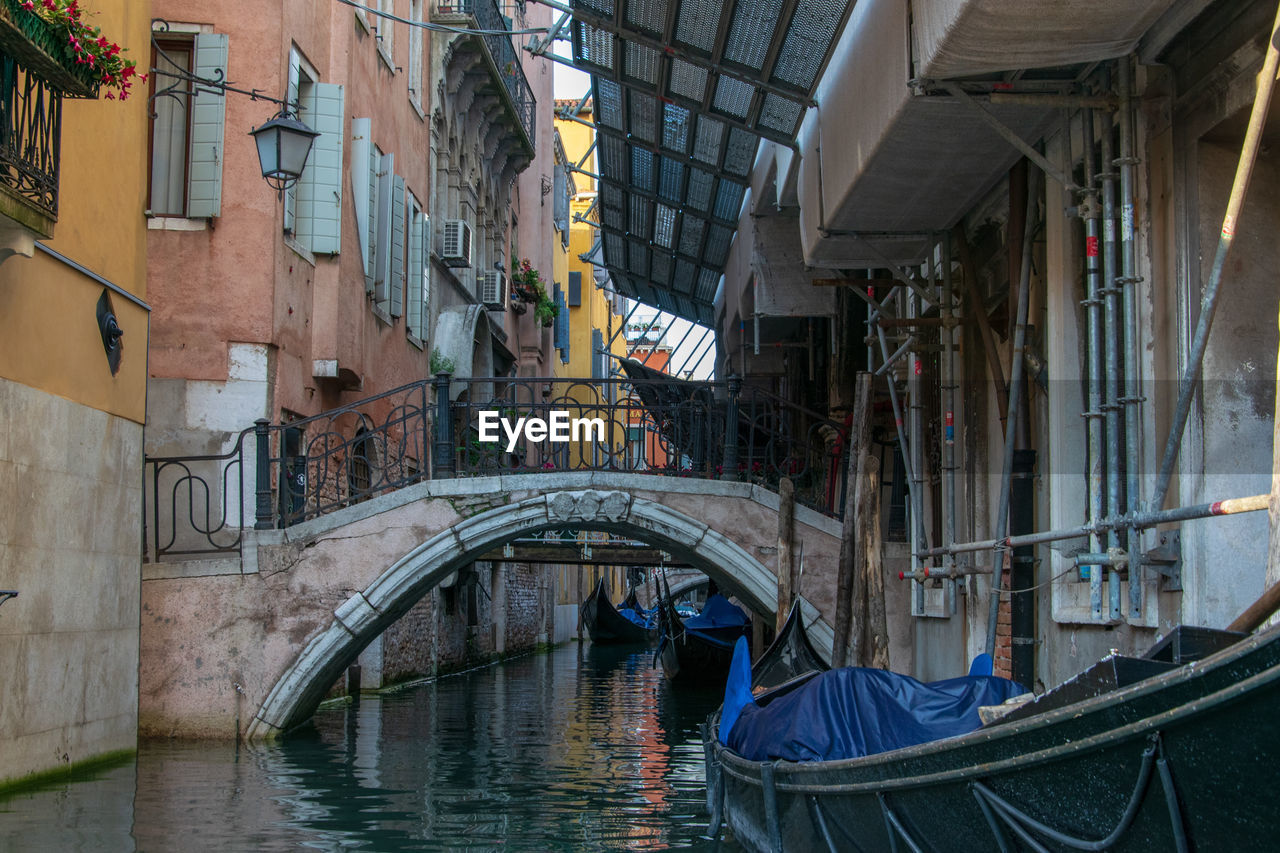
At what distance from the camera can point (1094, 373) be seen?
5270 millimetres

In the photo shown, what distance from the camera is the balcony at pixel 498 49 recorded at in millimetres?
15789

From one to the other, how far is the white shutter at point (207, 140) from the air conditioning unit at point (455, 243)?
5.42m

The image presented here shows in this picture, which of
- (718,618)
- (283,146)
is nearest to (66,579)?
(283,146)

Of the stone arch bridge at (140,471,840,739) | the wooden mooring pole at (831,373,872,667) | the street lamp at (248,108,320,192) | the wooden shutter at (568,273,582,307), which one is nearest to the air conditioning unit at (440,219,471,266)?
the stone arch bridge at (140,471,840,739)

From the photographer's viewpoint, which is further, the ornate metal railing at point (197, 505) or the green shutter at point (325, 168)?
the green shutter at point (325, 168)

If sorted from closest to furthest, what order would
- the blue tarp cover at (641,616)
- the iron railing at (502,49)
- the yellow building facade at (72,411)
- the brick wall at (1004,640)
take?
1. the yellow building facade at (72,411)
2. the brick wall at (1004,640)
3. the iron railing at (502,49)
4. the blue tarp cover at (641,616)

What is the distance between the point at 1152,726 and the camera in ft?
9.16

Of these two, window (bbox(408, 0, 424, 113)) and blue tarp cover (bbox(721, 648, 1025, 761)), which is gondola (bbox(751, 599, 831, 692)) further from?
window (bbox(408, 0, 424, 113))

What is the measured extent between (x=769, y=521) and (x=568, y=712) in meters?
5.09

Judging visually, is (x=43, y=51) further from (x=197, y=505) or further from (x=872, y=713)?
(x=872, y=713)

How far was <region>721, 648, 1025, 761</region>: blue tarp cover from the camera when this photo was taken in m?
5.16

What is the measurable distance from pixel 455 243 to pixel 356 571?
22.0 ft

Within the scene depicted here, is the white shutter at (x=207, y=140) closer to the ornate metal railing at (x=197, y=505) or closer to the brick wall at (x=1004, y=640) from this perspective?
the ornate metal railing at (x=197, y=505)

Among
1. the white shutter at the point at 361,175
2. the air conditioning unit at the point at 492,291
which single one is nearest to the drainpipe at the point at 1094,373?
the white shutter at the point at 361,175
